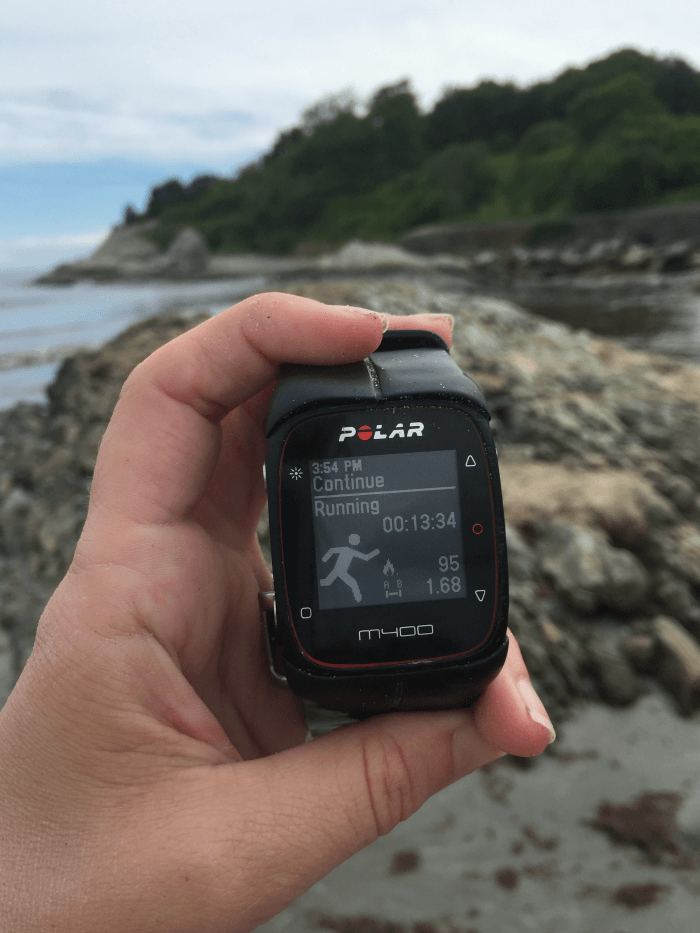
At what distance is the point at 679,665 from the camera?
314 cm

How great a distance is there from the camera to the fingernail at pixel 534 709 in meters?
1.22

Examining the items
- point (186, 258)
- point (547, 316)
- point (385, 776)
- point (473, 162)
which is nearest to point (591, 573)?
point (385, 776)

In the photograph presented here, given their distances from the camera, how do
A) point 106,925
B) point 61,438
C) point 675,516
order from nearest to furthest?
point 106,925 → point 675,516 → point 61,438

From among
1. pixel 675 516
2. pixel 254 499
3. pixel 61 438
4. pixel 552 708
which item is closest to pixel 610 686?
pixel 552 708

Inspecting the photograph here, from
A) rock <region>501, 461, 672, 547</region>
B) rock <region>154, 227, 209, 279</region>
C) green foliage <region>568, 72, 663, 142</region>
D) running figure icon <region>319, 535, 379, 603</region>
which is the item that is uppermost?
green foliage <region>568, 72, 663, 142</region>

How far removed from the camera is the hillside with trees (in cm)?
3747

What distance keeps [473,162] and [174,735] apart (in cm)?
5771

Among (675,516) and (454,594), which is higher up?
(454,594)

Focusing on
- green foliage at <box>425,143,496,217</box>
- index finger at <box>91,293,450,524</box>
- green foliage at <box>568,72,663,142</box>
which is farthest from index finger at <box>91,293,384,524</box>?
green foliage at <box>568,72,663,142</box>

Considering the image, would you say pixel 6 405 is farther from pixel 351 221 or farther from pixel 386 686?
pixel 351 221

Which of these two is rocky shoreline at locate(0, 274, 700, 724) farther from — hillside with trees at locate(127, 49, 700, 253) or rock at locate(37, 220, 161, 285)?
rock at locate(37, 220, 161, 285)

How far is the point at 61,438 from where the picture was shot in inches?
267

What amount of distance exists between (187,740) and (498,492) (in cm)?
77

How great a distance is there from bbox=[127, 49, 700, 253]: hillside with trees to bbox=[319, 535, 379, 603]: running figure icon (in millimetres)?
39705
